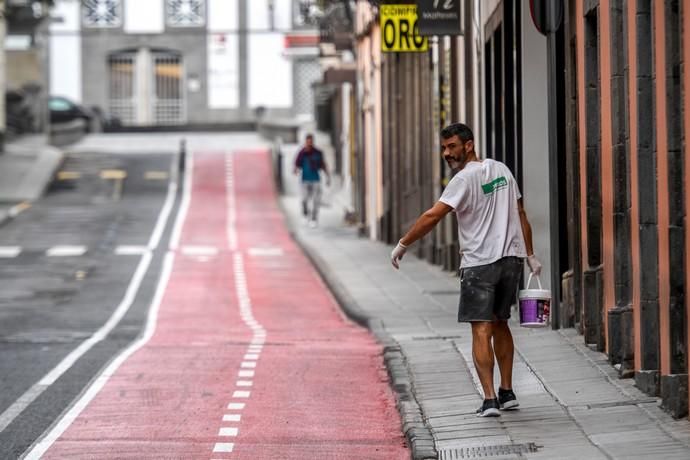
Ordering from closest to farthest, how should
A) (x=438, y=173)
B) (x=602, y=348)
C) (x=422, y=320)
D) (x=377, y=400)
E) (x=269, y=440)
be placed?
1. (x=269, y=440)
2. (x=377, y=400)
3. (x=602, y=348)
4. (x=422, y=320)
5. (x=438, y=173)

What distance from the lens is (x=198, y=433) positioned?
1084 centimetres

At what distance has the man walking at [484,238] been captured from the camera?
10.5 metres

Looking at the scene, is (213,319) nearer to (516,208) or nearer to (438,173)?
(438,173)

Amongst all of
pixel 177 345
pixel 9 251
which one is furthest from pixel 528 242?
pixel 9 251

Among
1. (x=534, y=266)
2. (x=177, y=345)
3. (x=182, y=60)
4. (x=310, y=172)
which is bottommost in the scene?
(x=177, y=345)

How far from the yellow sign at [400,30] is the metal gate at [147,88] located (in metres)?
50.3

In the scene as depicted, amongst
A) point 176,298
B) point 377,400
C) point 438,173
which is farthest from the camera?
point 438,173

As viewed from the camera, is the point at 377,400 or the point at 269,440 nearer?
the point at 269,440

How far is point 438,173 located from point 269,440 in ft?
50.9

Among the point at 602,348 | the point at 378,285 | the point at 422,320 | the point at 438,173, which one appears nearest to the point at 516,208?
the point at 602,348

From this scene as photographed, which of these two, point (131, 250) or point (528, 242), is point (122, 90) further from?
point (528, 242)

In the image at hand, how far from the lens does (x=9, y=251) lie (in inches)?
1244

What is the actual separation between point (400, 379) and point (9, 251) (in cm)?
1952

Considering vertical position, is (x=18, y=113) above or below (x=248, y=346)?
above
